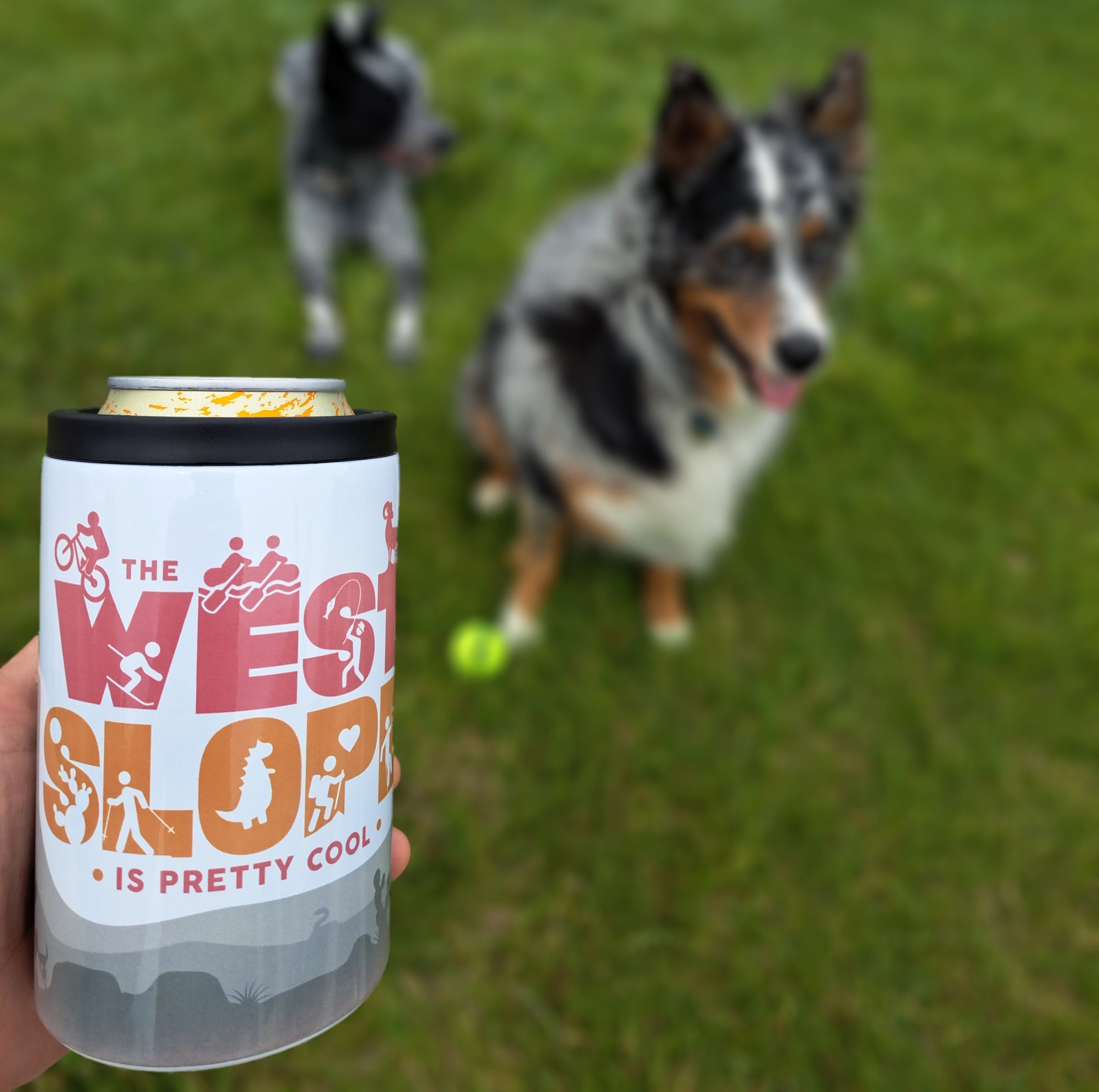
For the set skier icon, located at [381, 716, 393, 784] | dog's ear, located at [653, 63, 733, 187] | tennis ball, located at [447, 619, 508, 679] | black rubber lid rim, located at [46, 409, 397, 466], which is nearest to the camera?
black rubber lid rim, located at [46, 409, 397, 466]

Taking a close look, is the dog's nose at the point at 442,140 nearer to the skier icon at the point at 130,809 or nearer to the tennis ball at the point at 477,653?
the tennis ball at the point at 477,653

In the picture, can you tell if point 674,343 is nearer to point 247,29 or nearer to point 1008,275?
point 1008,275

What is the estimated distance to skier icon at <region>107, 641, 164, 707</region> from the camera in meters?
0.89

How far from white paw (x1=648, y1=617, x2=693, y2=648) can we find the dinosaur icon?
2.17m

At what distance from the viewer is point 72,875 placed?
956 mm

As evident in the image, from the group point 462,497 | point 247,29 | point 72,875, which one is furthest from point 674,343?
point 247,29

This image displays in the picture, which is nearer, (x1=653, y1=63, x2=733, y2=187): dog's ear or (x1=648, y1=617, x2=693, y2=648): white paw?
(x1=653, y1=63, x2=733, y2=187): dog's ear

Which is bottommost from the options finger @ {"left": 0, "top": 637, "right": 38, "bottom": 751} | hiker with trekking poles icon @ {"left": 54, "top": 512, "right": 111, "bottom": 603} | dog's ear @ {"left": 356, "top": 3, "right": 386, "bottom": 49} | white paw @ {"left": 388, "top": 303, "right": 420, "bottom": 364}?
white paw @ {"left": 388, "top": 303, "right": 420, "bottom": 364}

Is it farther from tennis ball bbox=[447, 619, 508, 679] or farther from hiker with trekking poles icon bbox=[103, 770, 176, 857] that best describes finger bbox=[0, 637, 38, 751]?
tennis ball bbox=[447, 619, 508, 679]

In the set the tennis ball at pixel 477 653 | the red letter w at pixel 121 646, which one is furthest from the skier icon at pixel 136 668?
the tennis ball at pixel 477 653

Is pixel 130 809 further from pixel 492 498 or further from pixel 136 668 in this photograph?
pixel 492 498

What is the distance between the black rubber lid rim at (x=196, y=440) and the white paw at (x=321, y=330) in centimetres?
275

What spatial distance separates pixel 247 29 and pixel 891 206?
12.6 ft

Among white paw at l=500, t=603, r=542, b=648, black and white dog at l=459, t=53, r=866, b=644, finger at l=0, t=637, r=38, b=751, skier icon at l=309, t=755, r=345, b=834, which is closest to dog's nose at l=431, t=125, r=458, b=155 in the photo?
black and white dog at l=459, t=53, r=866, b=644
